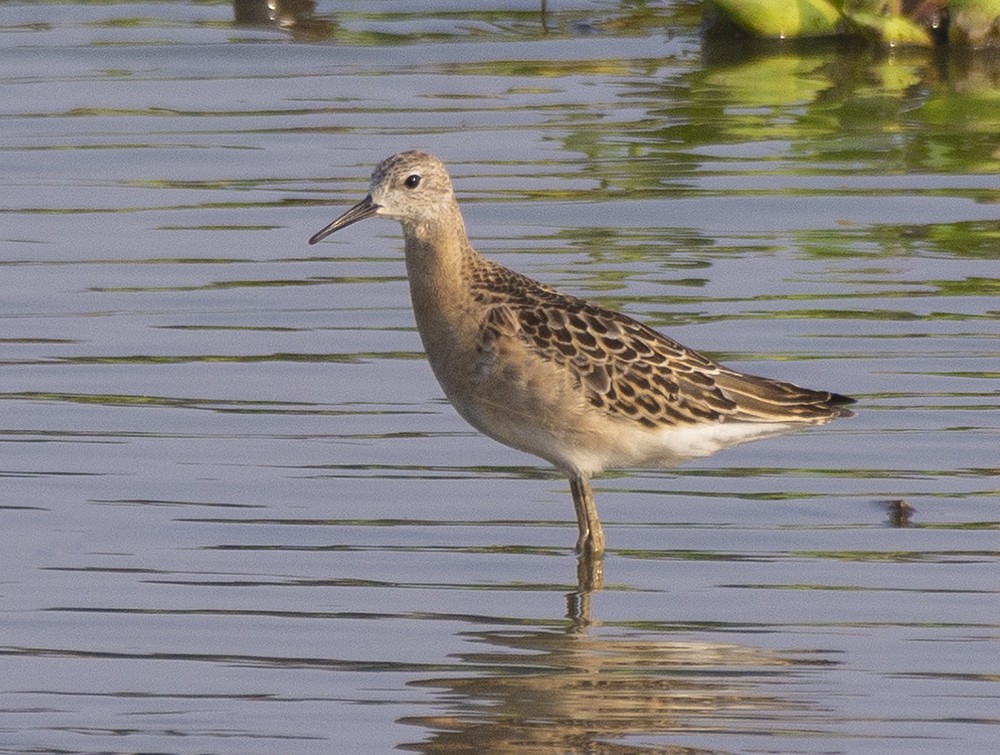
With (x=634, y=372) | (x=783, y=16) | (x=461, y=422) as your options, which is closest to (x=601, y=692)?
(x=634, y=372)

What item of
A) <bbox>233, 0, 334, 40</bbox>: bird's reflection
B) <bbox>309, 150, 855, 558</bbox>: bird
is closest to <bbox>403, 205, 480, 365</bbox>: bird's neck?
<bbox>309, 150, 855, 558</bbox>: bird

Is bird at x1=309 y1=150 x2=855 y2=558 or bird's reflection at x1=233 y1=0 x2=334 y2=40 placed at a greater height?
bird's reflection at x1=233 y1=0 x2=334 y2=40

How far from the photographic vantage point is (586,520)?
859cm

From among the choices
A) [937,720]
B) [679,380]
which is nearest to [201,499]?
[679,380]

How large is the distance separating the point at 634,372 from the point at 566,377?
0.29 meters

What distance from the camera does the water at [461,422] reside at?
7176mm

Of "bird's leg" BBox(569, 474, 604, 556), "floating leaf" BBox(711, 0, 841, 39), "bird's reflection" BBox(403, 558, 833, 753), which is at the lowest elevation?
"bird's reflection" BBox(403, 558, 833, 753)

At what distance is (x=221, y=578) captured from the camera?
323 inches

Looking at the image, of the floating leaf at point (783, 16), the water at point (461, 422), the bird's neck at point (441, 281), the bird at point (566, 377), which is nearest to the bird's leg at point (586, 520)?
the bird at point (566, 377)

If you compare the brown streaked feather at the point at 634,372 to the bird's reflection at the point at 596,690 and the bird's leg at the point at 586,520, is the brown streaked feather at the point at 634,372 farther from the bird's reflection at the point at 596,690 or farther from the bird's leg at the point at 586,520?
the bird's reflection at the point at 596,690

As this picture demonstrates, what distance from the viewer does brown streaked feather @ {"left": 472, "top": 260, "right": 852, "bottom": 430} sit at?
8680mm

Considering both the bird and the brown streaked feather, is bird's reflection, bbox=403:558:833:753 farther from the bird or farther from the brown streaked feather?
the brown streaked feather

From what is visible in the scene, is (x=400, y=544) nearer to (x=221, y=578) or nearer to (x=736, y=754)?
(x=221, y=578)

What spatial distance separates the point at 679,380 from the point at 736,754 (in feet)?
8.06
